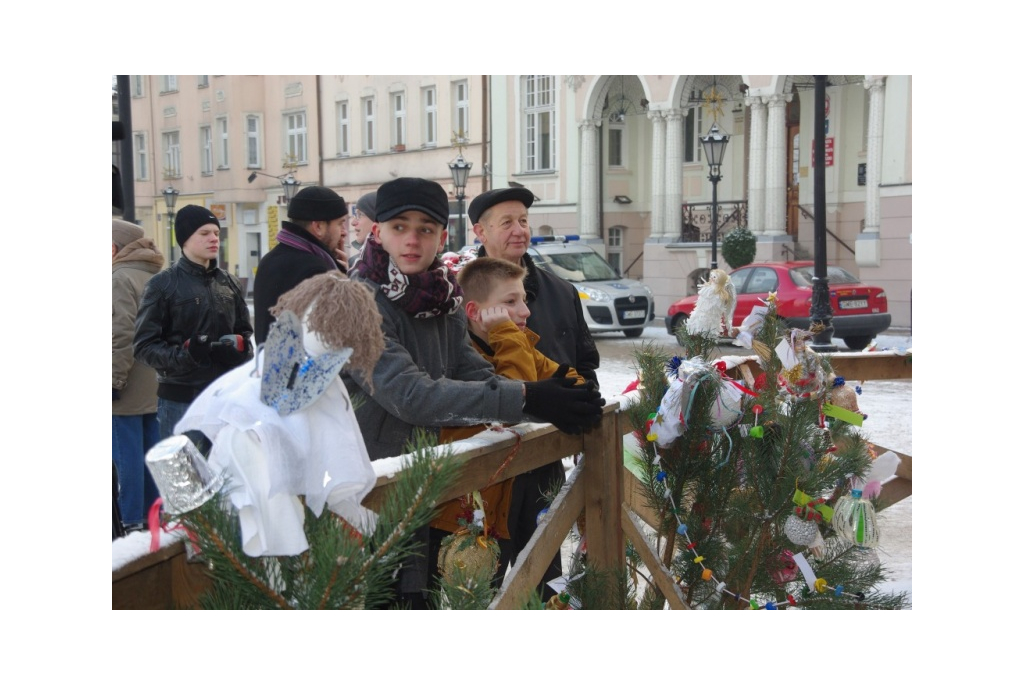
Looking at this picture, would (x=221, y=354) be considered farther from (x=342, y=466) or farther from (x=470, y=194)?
(x=470, y=194)

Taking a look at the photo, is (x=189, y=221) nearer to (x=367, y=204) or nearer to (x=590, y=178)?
(x=367, y=204)

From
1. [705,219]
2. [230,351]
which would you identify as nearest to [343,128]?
[230,351]

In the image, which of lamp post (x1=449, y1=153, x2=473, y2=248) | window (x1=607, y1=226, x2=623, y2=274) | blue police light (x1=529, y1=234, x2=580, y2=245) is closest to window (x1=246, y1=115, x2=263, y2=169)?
lamp post (x1=449, y1=153, x2=473, y2=248)

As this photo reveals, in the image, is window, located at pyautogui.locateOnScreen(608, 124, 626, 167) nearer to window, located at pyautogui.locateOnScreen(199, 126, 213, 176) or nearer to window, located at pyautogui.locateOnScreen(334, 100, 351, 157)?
window, located at pyautogui.locateOnScreen(334, 100, 351, 157)

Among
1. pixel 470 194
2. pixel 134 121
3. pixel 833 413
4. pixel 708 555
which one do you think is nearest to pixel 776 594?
pixel 708 555

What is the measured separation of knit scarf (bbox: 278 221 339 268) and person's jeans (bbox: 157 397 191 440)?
0.31m

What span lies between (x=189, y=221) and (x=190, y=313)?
0.24m

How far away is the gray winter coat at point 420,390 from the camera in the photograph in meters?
1.80

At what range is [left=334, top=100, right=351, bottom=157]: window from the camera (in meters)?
2.40

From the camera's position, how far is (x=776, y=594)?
249 centimetres

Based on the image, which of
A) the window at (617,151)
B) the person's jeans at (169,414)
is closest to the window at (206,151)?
the person's jeans at (169,414)

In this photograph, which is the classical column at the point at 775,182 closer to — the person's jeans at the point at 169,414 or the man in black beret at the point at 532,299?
the man in black beret at the point at 532,299

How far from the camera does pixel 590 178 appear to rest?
204 inches
